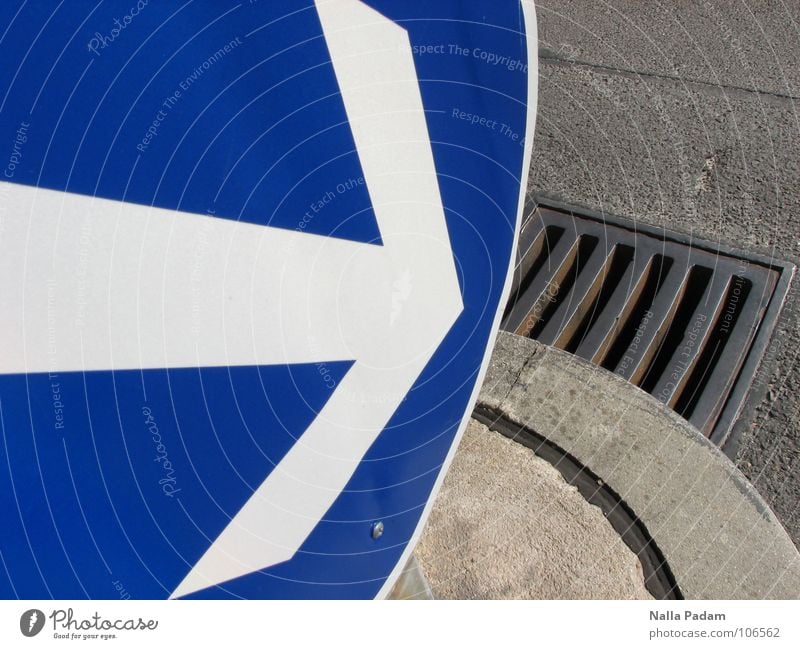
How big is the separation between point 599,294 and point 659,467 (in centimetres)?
82

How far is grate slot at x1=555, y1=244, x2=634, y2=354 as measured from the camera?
2.48 metres

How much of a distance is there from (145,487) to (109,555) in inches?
3.6

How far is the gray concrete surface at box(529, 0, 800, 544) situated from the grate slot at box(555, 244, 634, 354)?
0.82 feet

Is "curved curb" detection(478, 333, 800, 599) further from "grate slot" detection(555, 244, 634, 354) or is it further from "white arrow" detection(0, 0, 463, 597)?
"white arrow" detection(0, 0, 463, 597)

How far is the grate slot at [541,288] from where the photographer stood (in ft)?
8.34

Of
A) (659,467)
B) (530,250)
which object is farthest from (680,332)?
(659,467)

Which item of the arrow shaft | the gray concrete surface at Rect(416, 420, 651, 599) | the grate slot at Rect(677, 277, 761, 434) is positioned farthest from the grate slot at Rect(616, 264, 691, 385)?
the arrow shaft

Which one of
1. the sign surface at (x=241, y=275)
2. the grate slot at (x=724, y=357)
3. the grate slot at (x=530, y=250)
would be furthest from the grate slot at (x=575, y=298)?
the sign surface at (x=241, y=275)

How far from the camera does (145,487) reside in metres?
0.99

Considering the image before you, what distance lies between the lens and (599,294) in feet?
8.54
